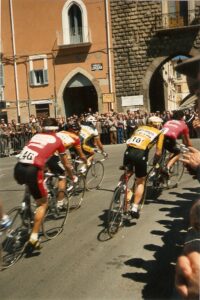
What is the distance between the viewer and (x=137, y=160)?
25.5 feet

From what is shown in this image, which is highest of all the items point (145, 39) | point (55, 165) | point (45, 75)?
point (145, 39)

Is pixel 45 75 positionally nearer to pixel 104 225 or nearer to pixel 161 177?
pixel 161 177

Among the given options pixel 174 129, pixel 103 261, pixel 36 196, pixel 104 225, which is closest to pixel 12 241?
pixel 36 196

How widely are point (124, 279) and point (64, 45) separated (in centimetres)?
2495

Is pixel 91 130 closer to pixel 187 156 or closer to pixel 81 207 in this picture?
pixel 81 207

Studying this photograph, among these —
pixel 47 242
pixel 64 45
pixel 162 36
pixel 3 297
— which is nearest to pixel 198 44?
pixel 162 36

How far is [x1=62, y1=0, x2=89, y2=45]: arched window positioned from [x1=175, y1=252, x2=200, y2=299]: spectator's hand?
85.8ft

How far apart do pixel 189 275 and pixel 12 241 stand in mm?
3182

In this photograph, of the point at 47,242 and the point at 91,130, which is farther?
the point at 91,130

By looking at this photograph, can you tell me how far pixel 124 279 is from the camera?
222 inches

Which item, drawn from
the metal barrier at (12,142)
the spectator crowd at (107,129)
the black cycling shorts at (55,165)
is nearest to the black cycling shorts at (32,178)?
the black cycling shorts at (55,165)

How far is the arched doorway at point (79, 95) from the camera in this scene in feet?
99.3

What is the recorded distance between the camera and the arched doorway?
3026 cm

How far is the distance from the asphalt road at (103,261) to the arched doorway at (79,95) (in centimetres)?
→ 2171
